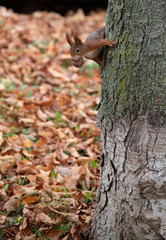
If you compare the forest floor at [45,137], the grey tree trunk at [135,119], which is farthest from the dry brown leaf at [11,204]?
the grey tree trunk at [135,119]

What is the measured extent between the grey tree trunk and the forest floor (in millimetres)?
488

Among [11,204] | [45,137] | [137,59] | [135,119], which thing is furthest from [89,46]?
[45,137]

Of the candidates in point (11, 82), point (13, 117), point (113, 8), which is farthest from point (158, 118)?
point (11, 82)

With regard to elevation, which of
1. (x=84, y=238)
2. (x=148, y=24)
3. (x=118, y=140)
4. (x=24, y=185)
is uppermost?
(x=148, y=24)

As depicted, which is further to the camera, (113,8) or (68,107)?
(68,107)

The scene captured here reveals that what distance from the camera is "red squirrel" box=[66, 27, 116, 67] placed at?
1.75 meters

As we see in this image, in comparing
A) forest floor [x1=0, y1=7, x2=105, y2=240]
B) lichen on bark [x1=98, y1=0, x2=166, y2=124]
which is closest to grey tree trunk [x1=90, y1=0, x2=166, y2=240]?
lichen on bark [x1=98, y1=0, x2=166, y2=124]

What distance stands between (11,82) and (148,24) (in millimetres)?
3310

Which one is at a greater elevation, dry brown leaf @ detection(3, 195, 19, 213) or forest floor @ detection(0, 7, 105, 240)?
forest floor @ detection(0, 7, 105, 240)

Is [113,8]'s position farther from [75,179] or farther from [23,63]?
[23,63]

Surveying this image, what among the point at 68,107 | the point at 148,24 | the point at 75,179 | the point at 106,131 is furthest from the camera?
the point at 68,107

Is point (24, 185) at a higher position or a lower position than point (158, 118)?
lower

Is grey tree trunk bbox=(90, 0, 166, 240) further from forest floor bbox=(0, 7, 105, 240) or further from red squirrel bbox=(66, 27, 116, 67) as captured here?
forest floor bbox=(0, 7, 105, 240)

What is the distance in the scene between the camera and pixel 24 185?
8.61ft
